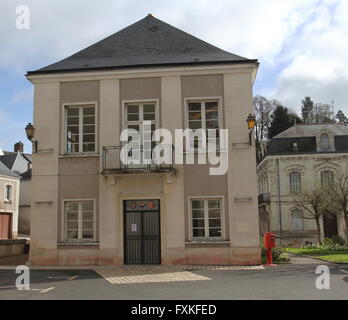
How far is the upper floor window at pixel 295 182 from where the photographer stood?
Result: 129ft

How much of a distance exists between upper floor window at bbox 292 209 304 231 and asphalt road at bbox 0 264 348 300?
25639 mm

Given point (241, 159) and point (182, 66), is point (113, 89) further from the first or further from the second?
point (241, 159)

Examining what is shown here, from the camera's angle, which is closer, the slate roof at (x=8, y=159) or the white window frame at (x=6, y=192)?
the white window frame at (x=6, y=192)

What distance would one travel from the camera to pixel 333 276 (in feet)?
40.7

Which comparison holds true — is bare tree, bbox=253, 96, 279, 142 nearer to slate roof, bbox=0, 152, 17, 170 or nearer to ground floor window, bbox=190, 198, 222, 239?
slate roof, bbox=0, 152, 17, 170

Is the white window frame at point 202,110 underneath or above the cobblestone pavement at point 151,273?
above

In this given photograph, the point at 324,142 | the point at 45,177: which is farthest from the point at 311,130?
the point at 45,177

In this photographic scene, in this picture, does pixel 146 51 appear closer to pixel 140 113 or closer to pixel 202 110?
pixel 140 113

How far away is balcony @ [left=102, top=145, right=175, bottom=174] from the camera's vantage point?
15.5m

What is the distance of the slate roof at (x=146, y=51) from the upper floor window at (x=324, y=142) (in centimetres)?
2493

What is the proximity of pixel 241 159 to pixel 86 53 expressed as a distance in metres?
7.99

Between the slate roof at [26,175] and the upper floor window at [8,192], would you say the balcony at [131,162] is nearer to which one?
the upper floor window at [8,192]

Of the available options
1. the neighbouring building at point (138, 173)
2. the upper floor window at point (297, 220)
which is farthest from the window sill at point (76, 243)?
the upper floor window at point (297, 220)

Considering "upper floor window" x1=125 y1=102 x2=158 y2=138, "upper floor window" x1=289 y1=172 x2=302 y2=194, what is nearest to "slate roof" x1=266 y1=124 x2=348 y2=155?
"upper floor window" x1=289 y1=172 x2=302 y2=194
